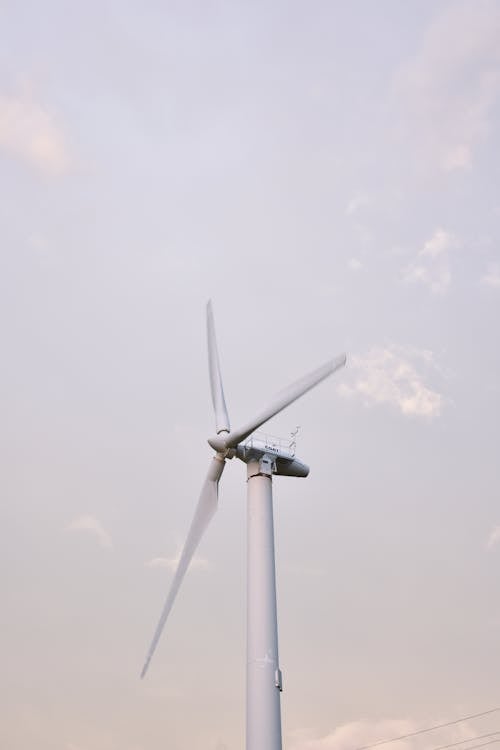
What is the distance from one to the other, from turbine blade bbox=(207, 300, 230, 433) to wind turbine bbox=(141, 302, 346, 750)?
0.31 ft

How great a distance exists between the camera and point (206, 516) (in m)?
59.5

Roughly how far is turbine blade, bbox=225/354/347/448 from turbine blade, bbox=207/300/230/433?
11.0 feet

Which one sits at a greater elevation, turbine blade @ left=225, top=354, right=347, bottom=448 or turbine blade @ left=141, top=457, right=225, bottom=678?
turbine blade @ left=225, top=354, right=347, bottom=448

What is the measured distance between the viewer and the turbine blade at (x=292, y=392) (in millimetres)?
57844

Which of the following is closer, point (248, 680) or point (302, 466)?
point (248, 680)

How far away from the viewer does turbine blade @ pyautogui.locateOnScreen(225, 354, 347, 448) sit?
57844 mm

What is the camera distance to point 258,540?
54688mm

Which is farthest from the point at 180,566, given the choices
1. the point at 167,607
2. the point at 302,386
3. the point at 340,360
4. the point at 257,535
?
the point at 340,360

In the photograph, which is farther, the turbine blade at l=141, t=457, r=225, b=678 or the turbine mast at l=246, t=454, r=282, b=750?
the turbine blade at l=141, t=457, r=225, b=678

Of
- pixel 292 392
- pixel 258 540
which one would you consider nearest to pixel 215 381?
pixel 292 392

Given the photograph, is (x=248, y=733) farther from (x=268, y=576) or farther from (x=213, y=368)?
(x=213, y=368)

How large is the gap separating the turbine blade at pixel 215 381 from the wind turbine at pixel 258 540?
94 millimetres

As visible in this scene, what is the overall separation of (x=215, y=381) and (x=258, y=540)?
17.4 metres

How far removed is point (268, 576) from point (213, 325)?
26.6 m
